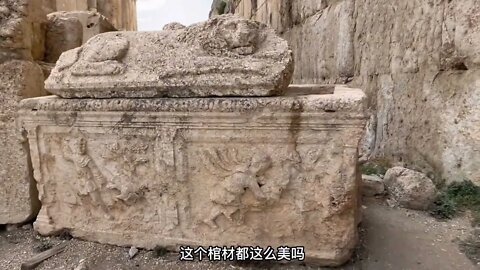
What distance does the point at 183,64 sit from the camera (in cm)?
203

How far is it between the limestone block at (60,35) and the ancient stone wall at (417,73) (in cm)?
286

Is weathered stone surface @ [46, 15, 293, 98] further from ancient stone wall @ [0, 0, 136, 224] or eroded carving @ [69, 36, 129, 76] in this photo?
ancient stone wall @ [0, 0, 136, 224]

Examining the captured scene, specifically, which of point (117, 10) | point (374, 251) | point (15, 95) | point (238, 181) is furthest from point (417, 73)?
point (117, 10)

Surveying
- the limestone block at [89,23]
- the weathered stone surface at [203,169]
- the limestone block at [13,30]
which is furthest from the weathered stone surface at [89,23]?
the weathered stone surface at [203,169]

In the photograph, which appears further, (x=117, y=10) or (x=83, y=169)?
(x=117, y=10)

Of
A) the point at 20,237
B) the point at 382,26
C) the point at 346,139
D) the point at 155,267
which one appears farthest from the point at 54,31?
the point at 382,26

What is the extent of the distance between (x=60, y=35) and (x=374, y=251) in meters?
2.99

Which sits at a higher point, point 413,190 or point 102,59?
point 102,59

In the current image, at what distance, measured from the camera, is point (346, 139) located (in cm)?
177

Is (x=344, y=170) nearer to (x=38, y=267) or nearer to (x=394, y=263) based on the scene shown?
(x=394, y=263)

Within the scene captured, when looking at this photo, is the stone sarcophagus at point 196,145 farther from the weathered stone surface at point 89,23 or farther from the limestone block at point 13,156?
the weathered stone surface at point 89,23

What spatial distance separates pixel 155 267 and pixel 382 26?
3000mm

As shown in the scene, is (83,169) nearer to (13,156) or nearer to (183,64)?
(13,156)

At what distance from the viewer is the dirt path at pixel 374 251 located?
78.0 inches
